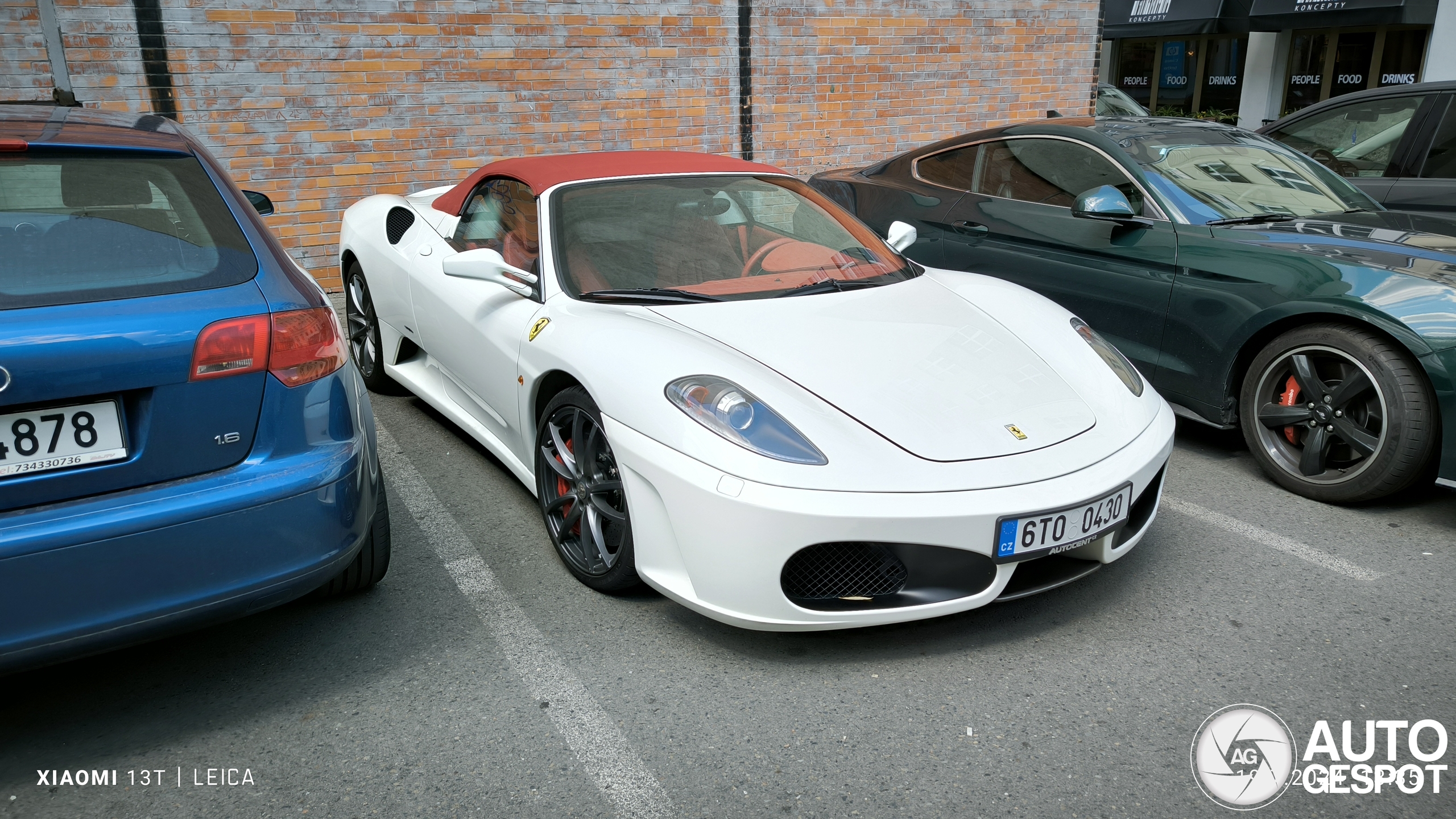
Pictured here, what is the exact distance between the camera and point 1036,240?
15.1ft

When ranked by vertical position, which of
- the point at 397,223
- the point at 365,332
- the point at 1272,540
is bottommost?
the point at 1272,540

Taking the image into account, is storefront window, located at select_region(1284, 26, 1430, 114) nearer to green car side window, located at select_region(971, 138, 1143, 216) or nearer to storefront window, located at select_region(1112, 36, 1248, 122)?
storefront window, located at select_region(1112, 36, 1248, 122)

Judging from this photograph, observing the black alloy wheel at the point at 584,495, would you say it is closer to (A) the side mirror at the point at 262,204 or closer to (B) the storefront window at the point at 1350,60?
(A) the side mirror at the point at 262,204

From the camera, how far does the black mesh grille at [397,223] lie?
14.5ft

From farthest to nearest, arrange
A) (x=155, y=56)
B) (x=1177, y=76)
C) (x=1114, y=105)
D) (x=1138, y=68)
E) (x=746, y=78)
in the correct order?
(x=1138, y=68) < (x=1177, y=76) < (x=1114, y=105) < (x=746, y=78) < (x=155, y=56)

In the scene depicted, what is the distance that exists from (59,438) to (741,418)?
1.49 metres

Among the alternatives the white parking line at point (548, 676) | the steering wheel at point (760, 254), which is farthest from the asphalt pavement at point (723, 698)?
the steering wheel at point (760, 254)

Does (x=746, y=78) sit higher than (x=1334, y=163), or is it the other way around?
(x=746, y=78)

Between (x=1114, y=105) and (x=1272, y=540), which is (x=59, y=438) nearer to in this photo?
(x=1272, y=540)

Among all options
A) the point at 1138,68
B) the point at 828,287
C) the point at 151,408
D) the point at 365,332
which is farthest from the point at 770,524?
the point at 1138,68

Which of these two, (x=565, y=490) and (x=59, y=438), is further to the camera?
(x=565, y=490)

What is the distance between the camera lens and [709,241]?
3.46 metres

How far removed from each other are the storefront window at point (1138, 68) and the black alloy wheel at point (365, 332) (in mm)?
19794

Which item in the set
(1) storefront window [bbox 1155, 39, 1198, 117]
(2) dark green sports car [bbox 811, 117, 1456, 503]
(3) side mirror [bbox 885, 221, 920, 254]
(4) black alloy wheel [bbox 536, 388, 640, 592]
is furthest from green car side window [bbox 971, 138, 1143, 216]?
(1) storefront window [bbox 1155, 39, 1198, 117]
